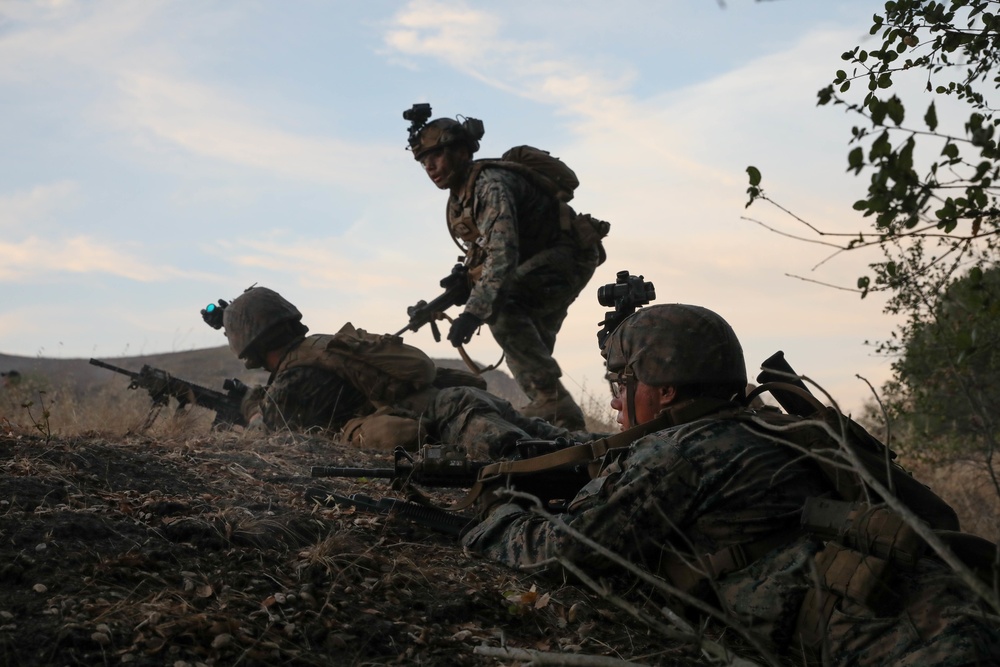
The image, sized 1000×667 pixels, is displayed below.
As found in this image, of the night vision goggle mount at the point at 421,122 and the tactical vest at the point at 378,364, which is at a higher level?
the night vision goggle mount at the point at 421,122

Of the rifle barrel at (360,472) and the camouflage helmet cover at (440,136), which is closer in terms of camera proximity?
the rifle barrel at (360,472)

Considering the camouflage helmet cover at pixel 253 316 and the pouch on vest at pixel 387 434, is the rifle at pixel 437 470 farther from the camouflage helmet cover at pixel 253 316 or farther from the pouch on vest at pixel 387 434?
the camouflage helmet cover at pixel 253 316

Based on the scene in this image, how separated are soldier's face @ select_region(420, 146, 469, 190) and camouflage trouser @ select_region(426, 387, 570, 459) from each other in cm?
230

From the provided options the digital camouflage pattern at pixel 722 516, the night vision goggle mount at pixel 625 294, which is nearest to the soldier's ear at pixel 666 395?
the digital camouflage pattern at pixel 722 516

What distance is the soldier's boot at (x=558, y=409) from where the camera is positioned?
27.7 ft

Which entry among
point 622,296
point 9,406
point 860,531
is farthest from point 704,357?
point 9,406

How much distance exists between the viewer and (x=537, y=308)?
337 inches

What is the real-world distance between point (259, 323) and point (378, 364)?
3.82 ft

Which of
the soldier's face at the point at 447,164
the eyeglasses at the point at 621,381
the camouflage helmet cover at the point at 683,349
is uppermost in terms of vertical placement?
the soldier's face at the point at 447,164

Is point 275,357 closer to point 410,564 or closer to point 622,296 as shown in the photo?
point 622,296

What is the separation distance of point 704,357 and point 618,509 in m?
0.66

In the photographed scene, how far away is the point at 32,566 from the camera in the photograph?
124 inches

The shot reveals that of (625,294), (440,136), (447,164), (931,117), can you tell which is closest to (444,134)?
(440,136)

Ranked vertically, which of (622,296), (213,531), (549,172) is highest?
(549,172)
